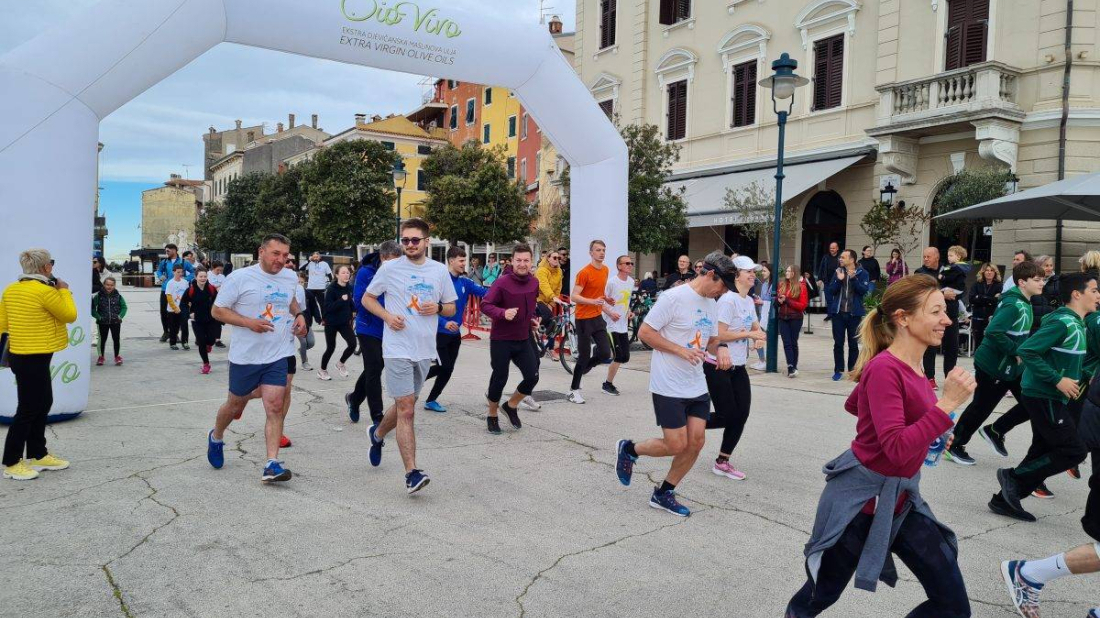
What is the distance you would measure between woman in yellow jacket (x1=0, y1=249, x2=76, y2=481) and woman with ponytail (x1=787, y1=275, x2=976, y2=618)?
5.29 m

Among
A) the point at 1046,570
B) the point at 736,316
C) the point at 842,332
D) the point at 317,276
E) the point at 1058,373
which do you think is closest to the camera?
the point at 1046,570

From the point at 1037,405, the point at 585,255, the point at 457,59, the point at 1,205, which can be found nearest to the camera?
the point at 1037,405

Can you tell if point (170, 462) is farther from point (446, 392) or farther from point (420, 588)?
point (446, 392)

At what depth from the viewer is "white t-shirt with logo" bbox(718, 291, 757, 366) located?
596cm

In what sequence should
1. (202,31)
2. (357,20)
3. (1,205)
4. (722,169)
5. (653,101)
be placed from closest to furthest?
(1,205) < (202,31) < (357,20) < (722,169) < (653,101)

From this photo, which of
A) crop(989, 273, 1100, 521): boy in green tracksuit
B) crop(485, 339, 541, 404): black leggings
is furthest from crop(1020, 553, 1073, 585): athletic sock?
crop(485, 339, 541, 404): black leggings

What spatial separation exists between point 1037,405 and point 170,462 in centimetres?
606

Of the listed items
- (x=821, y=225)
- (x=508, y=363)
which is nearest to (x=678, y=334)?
(x=508, y=363)

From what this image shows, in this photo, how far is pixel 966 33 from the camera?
17.1 m

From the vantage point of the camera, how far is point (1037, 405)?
15.8 ft

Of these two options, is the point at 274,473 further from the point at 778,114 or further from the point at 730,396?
the point at 778,114

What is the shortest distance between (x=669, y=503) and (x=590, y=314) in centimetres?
439

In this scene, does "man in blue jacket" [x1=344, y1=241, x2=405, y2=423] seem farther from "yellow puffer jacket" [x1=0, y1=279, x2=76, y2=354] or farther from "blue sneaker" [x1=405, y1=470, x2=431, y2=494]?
"yellow puffer jacket" [x1=0, y1=279, x2=76, y2=354]

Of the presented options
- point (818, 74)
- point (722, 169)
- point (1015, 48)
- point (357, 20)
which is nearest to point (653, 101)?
point (722, 169)
